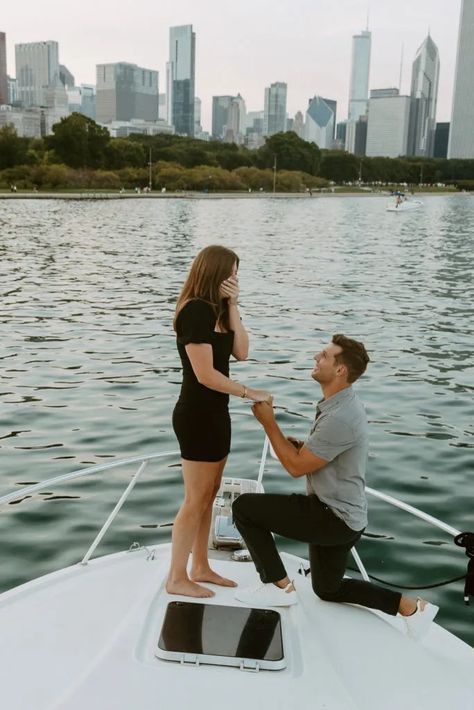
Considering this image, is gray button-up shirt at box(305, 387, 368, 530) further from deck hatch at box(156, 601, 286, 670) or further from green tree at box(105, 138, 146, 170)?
green tree at box(105, 138, 146, 170)

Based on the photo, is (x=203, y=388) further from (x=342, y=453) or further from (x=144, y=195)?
(x=144, y=195)

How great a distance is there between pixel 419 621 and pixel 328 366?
1.59m

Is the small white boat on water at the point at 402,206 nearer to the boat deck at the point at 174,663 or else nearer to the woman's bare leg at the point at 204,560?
the woman's bare leg at the point at 204,560

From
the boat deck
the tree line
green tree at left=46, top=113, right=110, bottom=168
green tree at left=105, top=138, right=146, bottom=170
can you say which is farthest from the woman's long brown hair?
green tree at left=105, top=138, right=146, bottom=170

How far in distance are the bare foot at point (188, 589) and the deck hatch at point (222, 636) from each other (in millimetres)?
117

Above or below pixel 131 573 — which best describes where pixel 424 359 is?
below

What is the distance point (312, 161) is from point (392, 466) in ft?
608

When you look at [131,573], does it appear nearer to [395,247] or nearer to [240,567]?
[240,567]

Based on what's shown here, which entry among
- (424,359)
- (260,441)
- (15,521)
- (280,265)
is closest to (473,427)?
(260,441)

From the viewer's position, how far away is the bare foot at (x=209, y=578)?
192 inches

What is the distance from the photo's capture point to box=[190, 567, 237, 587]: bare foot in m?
4.88

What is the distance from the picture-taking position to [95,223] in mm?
60094

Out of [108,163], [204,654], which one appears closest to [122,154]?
[108,163]

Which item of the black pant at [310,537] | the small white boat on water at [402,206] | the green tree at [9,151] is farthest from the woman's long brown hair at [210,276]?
the green tree at [9,151]
